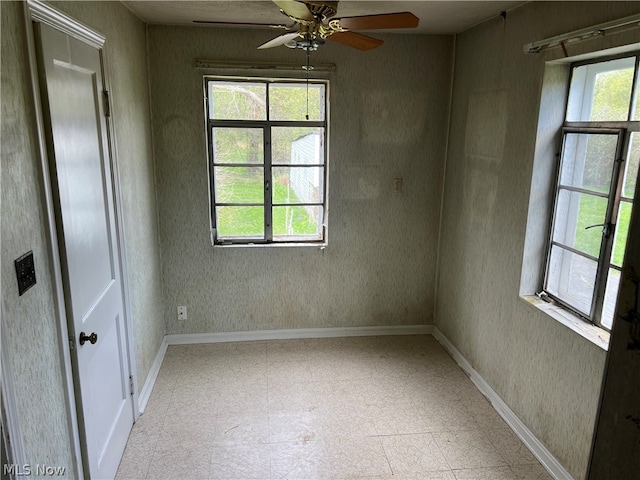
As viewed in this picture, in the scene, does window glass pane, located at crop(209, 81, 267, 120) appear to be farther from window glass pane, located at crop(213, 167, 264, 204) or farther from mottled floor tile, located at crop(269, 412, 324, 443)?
mottled floor tile, located at crop(269, 412, 324, 443)

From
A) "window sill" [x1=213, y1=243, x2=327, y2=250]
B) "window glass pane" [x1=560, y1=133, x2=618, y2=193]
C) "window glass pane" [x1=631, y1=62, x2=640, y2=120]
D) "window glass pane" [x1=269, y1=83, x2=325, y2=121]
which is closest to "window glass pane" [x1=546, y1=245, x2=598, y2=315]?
"window glass pane" [x1=560, y1=133, x2=618, y2=193]

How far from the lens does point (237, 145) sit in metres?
3.44

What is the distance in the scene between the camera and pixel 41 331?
1489mm

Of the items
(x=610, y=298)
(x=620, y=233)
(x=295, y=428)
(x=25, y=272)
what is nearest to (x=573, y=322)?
(x=610, y=298)

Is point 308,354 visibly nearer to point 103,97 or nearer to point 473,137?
point 473,137

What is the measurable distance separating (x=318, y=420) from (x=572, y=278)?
1.69 m

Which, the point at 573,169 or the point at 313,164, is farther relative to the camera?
the point at 313,164

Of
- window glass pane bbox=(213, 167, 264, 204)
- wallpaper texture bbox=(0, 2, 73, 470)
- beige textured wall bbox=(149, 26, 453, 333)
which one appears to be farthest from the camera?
window glass pane bbox=(213, 167, 264, 204)

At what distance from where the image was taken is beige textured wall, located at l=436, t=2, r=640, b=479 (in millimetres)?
2164

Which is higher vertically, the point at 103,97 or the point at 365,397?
the point at 103,97

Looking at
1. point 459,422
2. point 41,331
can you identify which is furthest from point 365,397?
point 41,331

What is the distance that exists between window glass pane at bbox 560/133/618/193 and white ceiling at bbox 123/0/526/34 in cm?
87

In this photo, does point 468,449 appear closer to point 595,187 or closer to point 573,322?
point 573,322

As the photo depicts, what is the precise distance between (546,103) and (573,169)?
38cm
